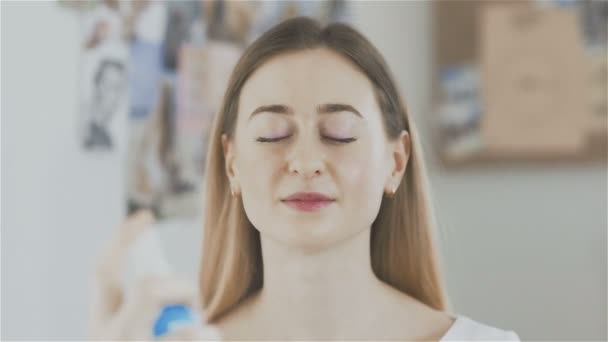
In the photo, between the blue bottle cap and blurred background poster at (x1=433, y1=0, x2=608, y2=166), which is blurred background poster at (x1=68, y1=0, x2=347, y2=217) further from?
blurred background poster at (x1=433, y1=0, x2=608, y2=166)

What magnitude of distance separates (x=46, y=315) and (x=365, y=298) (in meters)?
0.28

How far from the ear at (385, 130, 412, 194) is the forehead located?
0.04m

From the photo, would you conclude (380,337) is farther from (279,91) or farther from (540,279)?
(540,279)

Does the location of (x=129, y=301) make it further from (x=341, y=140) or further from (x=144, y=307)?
(x=341, y=140)

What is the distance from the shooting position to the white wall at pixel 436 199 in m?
0.59

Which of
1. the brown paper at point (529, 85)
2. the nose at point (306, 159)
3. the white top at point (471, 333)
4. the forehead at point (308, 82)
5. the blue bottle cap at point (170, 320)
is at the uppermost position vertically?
the brown paper at point (529, 85)

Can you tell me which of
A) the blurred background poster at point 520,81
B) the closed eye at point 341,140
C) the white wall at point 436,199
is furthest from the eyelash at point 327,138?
the blurred background poster at point 520,81

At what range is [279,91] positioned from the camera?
0.46 m

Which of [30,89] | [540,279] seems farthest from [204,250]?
[540,279]

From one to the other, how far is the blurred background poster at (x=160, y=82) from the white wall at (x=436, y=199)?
0.07 ft

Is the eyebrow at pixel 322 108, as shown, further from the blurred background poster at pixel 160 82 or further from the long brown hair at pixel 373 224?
the blurred background poster at pixel 160 82

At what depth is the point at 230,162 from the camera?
1.64 feet

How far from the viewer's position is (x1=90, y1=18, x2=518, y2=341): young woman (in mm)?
461

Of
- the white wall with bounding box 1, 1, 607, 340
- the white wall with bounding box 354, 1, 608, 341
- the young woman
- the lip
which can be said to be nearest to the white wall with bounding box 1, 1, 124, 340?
the white wall with bounding box 1, 1, 607, 340
